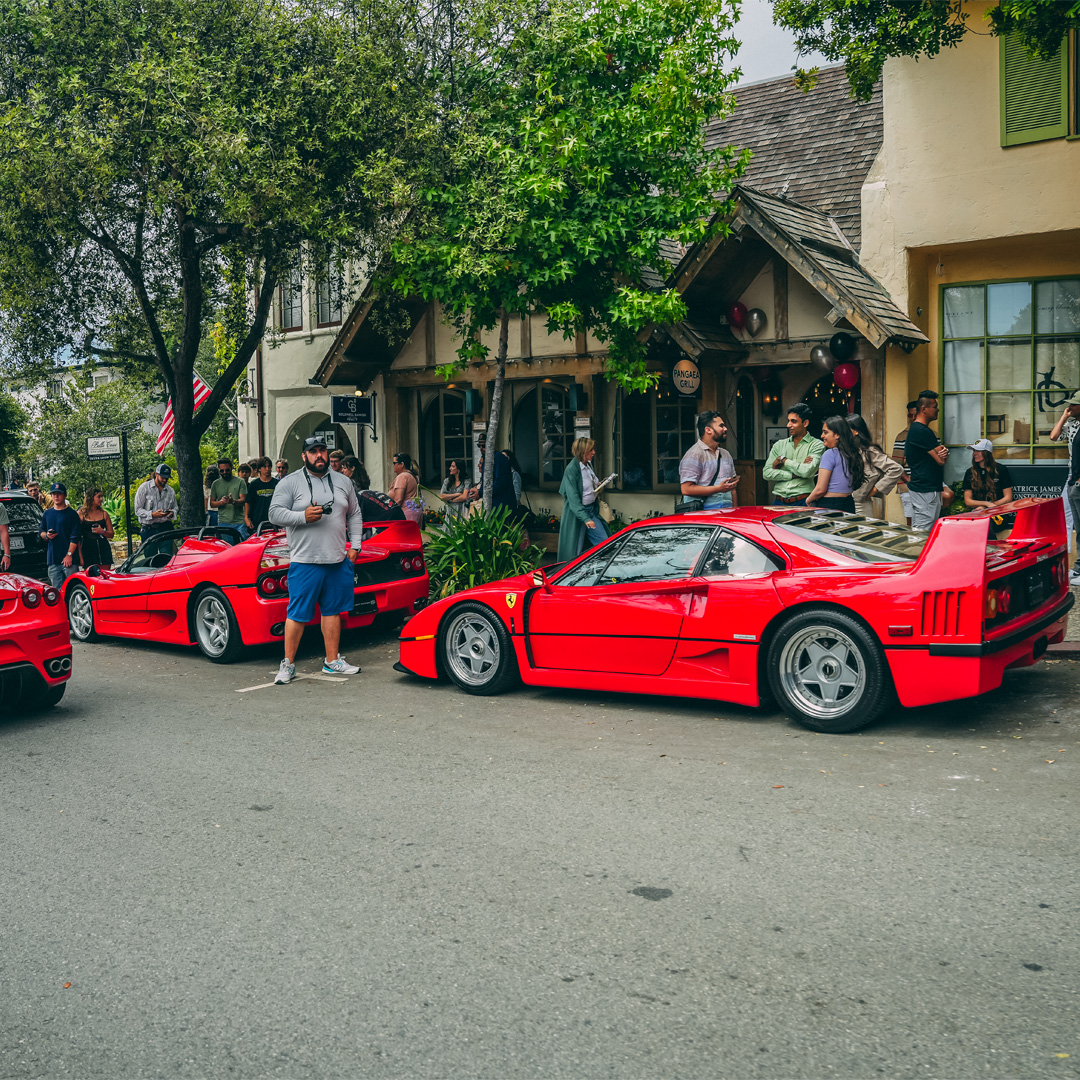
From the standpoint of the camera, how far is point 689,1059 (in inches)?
116

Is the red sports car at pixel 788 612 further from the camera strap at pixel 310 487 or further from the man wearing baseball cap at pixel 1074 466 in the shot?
the man wearing baseball cap at pixel 1074 466

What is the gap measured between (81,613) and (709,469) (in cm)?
659

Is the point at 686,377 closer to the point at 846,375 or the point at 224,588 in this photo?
the point at 846,375

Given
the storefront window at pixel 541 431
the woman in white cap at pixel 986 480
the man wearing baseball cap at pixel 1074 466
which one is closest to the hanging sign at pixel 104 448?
the storefront window at pixel 541 431

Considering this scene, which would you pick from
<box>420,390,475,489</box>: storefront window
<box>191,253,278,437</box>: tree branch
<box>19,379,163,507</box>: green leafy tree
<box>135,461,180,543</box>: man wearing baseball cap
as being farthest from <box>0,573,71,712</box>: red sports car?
<box>19,379,163,507</box>: green leafy tree

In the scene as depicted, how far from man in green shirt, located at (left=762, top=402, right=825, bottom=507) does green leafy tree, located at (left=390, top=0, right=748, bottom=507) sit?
240cm

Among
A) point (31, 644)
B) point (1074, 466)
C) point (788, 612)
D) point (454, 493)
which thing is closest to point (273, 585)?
point (31, 644)

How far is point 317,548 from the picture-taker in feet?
28.1

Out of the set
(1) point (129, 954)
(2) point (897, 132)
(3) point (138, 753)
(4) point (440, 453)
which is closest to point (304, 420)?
(4) point (440, 453)

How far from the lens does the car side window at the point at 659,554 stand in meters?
7.00

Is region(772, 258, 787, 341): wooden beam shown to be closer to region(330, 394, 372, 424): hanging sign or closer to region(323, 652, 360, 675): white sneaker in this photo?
region(330, 394, 372, 424): hanging sign

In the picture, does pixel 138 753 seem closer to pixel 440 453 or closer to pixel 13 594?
pixel 13 594

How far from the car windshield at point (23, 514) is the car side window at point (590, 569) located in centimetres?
1118

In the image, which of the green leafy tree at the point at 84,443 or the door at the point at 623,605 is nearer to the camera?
the door at the point at 623,605
